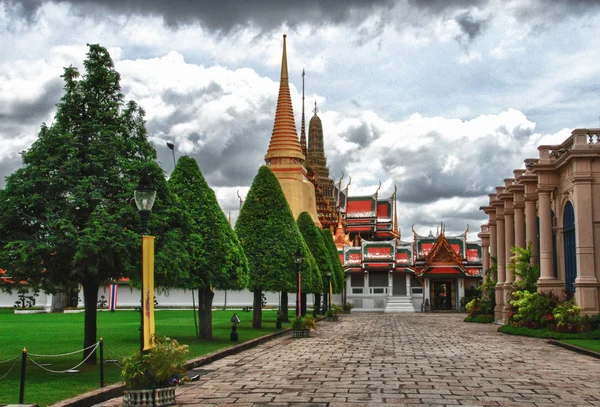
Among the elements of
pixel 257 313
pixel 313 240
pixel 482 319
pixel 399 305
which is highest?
pixel 313 240

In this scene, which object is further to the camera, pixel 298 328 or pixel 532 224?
pixel 532 224

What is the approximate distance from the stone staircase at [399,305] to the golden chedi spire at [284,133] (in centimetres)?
2321

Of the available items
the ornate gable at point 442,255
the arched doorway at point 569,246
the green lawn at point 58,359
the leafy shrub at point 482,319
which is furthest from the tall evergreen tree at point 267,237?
the ornate gable at point 442,255

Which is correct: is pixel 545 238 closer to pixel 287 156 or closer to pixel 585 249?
pixel 585 249

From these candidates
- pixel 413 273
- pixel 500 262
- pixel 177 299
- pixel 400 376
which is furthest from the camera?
pixel 177 299

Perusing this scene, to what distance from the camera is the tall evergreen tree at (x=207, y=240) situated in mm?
22891

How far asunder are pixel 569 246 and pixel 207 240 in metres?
14.4

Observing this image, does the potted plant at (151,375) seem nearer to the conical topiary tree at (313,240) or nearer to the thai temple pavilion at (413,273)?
the conical topiary tree at (313,240)

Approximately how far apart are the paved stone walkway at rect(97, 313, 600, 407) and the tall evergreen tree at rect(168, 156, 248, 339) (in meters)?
2.78

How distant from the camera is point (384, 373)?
48.8 ft

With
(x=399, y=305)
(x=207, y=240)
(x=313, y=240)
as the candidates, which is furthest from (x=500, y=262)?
(x=399, y=305)

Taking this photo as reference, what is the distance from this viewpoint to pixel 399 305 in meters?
59.3

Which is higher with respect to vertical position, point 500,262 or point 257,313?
point 500,262

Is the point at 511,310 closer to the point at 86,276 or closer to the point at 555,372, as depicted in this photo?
the point at 555,372
